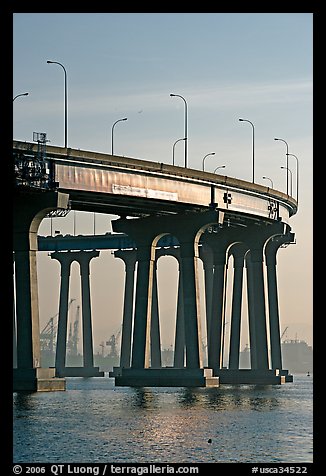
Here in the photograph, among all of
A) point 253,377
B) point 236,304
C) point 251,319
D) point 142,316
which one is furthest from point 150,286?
point 236,304

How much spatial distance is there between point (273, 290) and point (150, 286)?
131 feet

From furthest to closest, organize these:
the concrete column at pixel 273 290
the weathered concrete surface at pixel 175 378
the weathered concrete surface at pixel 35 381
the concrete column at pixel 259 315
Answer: the concrete column at pixel 273 290, the concrete column at pixel 259 315, the weathered concrete surface at pixel 175 378, the weathered concrete surface at pixel 35 381

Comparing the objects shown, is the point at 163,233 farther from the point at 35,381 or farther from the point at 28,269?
the point at 35,381

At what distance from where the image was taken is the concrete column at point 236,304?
184250mm

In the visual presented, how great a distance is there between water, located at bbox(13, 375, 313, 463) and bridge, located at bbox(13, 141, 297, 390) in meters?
12.4

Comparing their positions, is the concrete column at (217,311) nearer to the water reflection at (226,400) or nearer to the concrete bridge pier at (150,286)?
the concrete bridge pier at (150,286)

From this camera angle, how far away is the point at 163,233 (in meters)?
142

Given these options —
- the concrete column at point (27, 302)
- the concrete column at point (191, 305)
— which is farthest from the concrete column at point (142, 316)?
the concrete column at point (27, 302)

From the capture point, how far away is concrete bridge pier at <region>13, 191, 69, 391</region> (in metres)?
109

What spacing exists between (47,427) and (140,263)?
67292mm

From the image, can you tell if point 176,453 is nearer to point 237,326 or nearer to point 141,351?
point 141,351

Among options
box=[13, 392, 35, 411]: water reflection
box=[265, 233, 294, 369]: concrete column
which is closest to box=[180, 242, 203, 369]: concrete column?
box=[13, 392, 35, 411]: water reflection

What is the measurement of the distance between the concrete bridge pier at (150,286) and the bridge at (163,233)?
11cm
